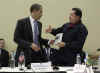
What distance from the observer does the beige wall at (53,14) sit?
5.68 metres

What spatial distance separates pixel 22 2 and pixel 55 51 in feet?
6.87

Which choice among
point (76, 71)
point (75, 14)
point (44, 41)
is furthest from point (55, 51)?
point (76, 71)

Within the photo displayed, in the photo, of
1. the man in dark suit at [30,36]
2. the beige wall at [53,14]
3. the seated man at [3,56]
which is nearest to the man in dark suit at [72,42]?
the man in dark suit at [30,36]

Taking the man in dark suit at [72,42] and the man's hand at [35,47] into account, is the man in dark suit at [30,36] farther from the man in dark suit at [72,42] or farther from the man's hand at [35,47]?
the man in dark suit at [72,42]

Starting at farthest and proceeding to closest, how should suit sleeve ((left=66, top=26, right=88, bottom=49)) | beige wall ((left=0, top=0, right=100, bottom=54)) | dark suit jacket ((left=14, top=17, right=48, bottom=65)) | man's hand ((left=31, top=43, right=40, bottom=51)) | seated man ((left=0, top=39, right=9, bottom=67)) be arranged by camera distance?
beige wall ((left=0, top=0, right=100, bottom=54)) → seated man ((left=0, top=39, right=9, bottom=67)) → suit sleeve ((left=66, top=26, right=88, bottom=49)) → dark suit jacket ((left=14, top=17, right=48, bottom=65)) → man's hand ((left=31, top=43, right=40, bottom=51))

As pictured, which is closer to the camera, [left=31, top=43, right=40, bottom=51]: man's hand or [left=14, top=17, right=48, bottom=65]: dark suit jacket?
[left=31, top=43, right=40, bottom=51]: man's hand

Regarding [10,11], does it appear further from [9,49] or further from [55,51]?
[55,51]

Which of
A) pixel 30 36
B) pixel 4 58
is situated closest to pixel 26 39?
pixel 30 36

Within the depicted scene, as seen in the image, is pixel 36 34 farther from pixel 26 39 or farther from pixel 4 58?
pixel 4 58

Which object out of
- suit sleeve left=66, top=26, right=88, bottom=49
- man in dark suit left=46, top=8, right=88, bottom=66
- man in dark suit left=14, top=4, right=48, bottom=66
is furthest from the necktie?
suit sleeve left=66, top=26, right=88, bottom=49

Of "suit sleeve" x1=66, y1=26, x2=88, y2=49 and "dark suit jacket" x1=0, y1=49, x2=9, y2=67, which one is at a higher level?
"suit sleeve" x1=66, y1=26, x2=88, y2=49

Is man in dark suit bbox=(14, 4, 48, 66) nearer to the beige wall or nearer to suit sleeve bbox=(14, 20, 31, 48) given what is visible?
suit sleeve bbox=(14, 20, 31, 48)

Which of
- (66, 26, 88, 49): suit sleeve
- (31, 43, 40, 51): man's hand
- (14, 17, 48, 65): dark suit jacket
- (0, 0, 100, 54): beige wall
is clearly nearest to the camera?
(31, 43, 40, 51): man's hand

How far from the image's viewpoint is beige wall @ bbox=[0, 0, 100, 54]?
224 inches
